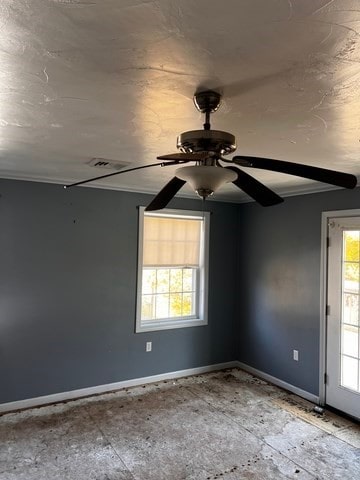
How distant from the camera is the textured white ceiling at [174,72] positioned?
107 centimetres

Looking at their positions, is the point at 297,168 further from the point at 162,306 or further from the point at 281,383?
the point at 281,383

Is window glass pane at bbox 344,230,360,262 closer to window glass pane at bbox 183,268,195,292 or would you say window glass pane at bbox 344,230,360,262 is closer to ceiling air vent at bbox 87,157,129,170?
window glass pane at bbox 183,268,195,292

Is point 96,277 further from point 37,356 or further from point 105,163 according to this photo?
point 105,163

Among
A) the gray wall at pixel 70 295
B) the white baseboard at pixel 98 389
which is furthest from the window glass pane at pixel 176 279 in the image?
the white baseboard at pixel 98 389

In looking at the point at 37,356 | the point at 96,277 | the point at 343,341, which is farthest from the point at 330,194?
the point at 37,356

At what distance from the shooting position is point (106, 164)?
311cm

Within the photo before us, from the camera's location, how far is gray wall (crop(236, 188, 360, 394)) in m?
4.07

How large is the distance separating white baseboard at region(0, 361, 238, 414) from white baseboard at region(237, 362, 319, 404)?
237 millimetres

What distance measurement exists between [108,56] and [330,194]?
325 cm

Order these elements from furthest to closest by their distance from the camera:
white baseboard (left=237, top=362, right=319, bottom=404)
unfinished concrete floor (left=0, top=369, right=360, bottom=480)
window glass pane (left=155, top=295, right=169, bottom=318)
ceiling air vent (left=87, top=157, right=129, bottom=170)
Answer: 1. window glass pane (left=155, top=295, right=169, bottom=318)
2. white baseboard (left=237, top=362, right=319, bottom=404)
3. ceiling air vent (left=87, top=157, right=129, bottom=170)
4. unfinished concrete floor (left=0, top=369, right=360, bottom=480)

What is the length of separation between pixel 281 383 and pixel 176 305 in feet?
5.41

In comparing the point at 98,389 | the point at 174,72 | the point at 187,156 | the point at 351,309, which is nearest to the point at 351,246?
the point at 351,309

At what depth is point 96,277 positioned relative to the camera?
163 inches

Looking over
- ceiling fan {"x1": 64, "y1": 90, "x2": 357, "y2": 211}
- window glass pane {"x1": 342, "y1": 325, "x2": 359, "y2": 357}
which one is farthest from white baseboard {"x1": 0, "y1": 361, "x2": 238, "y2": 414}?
ceiling fan {"x1": 64, "y1": 90, "x2": 357, "y2": 211}
